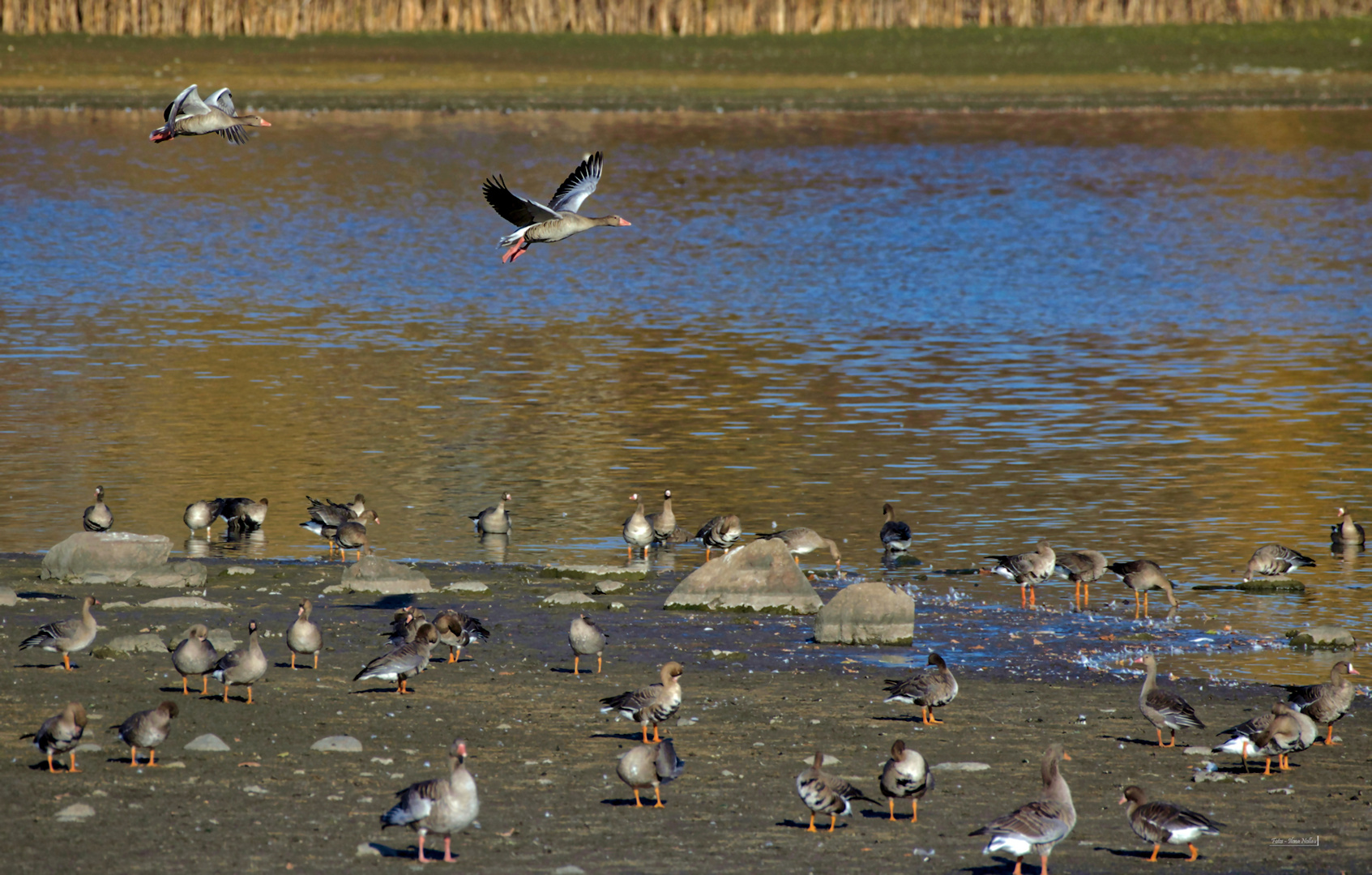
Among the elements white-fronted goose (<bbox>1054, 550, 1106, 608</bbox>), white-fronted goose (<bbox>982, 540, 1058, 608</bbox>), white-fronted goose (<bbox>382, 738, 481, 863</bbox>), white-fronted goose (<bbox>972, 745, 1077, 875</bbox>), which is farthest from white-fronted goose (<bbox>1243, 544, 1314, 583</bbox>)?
white-fronted goose (<bbox>382, 738, 481, 863</bbox>)

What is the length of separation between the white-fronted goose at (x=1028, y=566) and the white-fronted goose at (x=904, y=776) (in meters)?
6.00

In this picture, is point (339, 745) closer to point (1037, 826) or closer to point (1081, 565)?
point (1037, 826)

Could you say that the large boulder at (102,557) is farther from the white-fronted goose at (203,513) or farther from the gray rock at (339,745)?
the gray rock at (339,745)

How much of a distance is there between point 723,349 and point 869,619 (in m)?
18.0

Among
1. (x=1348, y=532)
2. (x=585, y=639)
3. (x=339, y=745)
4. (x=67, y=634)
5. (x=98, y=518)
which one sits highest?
(x=67, y=634)

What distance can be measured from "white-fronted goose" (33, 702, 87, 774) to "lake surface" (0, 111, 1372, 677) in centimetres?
769

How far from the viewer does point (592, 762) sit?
484 inches

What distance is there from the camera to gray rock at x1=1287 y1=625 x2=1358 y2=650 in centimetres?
1574

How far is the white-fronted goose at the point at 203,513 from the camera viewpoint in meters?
19.4

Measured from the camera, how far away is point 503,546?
19.3m

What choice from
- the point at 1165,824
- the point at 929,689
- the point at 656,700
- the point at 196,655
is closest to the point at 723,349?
the point at 929,689

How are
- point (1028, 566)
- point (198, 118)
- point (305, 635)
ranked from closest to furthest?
point (305, 635) < point (1028, 566) < point (198, 118)

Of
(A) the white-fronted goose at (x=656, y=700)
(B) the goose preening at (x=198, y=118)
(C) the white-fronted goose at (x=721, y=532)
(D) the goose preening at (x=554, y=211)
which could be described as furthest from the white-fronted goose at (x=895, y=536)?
(B) the goose preening at (x=198, y=118)

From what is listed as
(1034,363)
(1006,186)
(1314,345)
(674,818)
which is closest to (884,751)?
(674,818)
